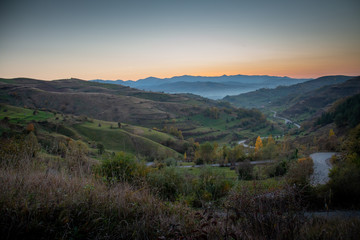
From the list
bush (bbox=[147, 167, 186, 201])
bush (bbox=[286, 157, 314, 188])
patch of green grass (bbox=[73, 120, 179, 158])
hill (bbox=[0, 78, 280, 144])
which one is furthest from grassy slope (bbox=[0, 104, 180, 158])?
bush (bbox=[286, 157, 314, 188])

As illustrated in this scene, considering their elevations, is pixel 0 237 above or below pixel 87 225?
above

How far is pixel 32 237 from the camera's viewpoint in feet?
10.4

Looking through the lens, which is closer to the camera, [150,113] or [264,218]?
[264,218]

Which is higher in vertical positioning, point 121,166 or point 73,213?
point 73,213

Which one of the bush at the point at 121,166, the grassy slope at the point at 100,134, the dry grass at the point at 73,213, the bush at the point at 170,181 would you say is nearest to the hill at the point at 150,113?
the grassy slope at the point at 100,134

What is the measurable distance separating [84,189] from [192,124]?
149890 mm

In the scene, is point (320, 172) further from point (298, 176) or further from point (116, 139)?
point (116, 139)

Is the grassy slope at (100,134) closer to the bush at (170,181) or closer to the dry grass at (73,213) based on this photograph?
the bush at (170,181)

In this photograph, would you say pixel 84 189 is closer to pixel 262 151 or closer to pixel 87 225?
pixel 87 225

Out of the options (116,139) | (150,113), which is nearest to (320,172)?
(116,139)

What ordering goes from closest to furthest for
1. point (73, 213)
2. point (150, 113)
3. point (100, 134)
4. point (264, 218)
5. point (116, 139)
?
point (264, 218) → point (73, 213) → point (116, 139) → point (100, 134) → point (150, 113)

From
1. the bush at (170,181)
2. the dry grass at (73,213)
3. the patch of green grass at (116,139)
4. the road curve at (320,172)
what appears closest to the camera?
the dry grass at (73,213)

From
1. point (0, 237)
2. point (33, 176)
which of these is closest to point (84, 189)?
point (33, 176)

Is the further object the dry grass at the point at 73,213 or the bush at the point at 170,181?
the bush at the point at 170,181
